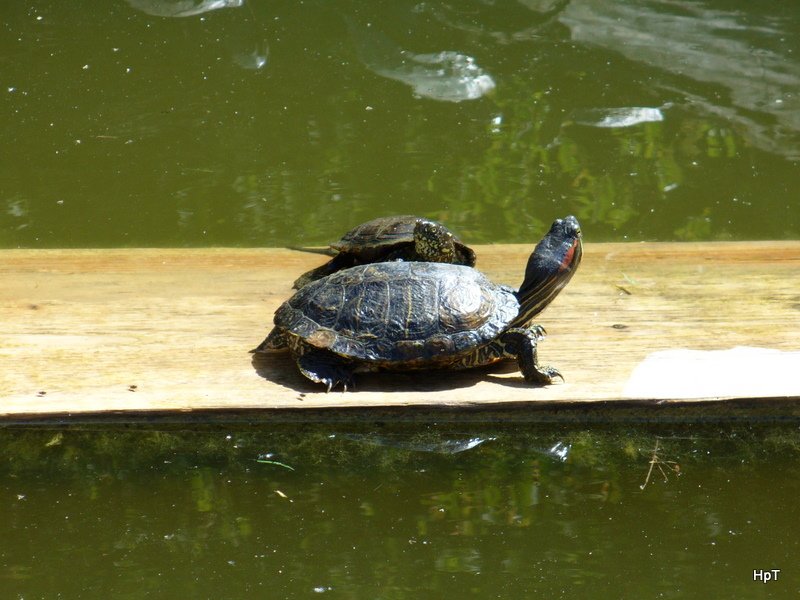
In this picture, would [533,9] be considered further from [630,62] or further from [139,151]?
[139,151]

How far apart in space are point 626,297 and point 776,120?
325cm

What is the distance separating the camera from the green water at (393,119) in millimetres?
4984

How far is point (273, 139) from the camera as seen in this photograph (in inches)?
221

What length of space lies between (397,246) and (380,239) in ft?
0.23

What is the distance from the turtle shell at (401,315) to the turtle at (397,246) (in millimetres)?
670

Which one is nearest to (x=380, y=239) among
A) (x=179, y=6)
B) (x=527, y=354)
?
(x=527, y=354)

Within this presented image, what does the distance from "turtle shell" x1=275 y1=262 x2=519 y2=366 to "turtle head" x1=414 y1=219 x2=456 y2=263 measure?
659mm

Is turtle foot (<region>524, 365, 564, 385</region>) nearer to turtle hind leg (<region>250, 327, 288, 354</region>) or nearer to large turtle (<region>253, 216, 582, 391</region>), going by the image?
large turtle (<region>253, 216, 582, 391</region>)

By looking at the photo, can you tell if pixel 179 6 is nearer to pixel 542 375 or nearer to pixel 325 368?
pixel 325 368

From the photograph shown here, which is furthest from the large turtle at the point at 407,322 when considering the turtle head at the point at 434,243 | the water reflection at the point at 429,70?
the water reflection at the point at 429,70

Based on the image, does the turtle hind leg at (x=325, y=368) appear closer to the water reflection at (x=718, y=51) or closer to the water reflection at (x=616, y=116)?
the water reflection at (x=616, y=116)

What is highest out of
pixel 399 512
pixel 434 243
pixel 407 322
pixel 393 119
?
pixel 407 322

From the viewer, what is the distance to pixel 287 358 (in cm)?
292

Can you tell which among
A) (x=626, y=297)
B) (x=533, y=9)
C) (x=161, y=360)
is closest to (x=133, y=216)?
(x=161, y=360)
